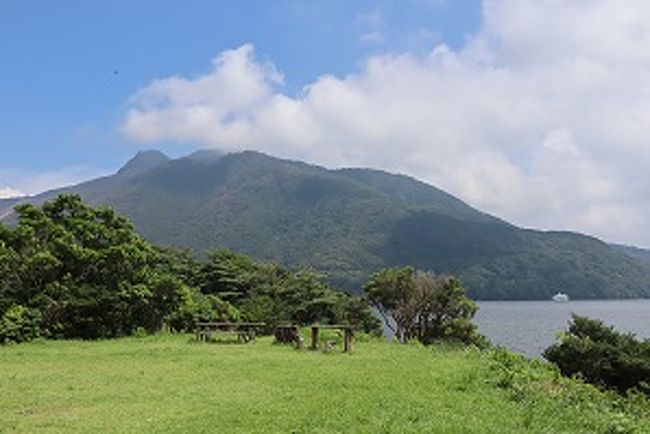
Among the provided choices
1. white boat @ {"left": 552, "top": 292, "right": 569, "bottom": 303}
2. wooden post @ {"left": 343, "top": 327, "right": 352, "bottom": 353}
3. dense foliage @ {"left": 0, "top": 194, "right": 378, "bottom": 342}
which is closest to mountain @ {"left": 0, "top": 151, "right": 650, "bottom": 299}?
white boat @ {"left": 552, "top": 292, "right": 569, "bottom": 303}

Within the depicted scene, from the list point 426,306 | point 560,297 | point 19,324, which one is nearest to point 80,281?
point 19,324

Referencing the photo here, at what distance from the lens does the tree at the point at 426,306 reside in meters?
37.4

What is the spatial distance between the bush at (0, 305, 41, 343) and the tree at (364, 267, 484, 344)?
1904 cm

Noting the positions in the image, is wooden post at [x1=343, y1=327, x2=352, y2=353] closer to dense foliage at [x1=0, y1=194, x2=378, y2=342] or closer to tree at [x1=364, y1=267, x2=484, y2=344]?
→ dense foliage at [x1=0, y1=194, x2=378, y2=342]

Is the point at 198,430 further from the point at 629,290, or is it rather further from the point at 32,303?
the point at 629,290

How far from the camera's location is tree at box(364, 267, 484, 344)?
37375mm

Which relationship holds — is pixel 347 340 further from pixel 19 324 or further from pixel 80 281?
pixel 80 281

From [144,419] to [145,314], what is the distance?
20248 mm

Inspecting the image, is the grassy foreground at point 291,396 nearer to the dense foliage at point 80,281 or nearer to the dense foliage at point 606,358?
the dense foliage at point 80,281

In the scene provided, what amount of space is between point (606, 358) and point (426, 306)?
10196 mm

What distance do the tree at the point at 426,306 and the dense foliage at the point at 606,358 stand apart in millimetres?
6366

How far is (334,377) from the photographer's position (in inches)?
578

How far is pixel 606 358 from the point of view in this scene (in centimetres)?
3016

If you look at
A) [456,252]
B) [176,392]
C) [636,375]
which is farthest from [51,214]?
[456,252]
